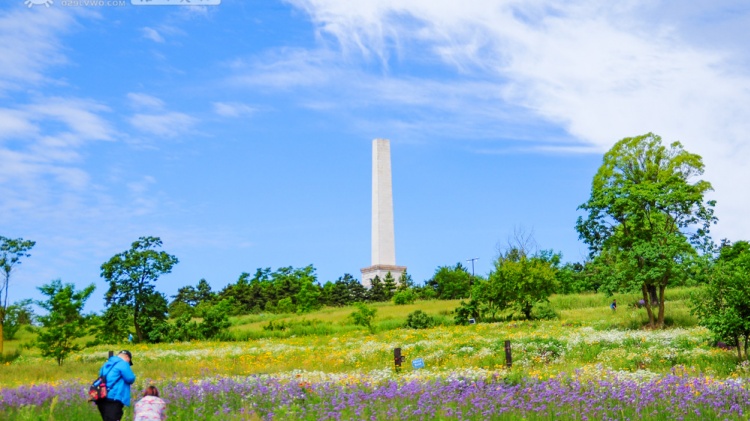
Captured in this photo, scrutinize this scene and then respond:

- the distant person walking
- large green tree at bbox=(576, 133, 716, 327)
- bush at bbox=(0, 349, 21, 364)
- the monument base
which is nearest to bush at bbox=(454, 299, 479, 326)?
large green tree at bbox=(576, 133, 716, 327)

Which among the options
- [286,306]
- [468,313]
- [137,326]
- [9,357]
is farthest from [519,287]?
[286,306]

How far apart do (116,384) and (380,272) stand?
7235 centimetres

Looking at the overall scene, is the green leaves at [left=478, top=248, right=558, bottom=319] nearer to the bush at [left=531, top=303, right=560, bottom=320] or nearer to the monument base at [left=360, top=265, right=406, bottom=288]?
the bush at [left=531, top=303, right=560, bottom=320]

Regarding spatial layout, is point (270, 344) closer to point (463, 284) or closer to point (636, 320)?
point (636, 320)

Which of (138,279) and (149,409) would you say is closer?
(149,409)

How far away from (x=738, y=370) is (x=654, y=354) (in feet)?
13.0

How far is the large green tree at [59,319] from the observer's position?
3238 cm

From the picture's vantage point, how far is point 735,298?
19828 millimetres

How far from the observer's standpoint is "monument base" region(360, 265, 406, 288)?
3300 inches

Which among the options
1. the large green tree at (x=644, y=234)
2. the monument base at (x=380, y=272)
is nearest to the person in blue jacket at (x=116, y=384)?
the large green tree at (x=644, y=234)

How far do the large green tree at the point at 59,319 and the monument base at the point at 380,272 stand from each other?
2040 inches

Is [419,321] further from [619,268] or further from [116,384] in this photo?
[116,384]

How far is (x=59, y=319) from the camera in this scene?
32.7 meters

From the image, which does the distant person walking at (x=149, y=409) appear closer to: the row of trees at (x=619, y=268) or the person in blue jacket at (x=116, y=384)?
the person in blue jacket at (x=116, y=384)
